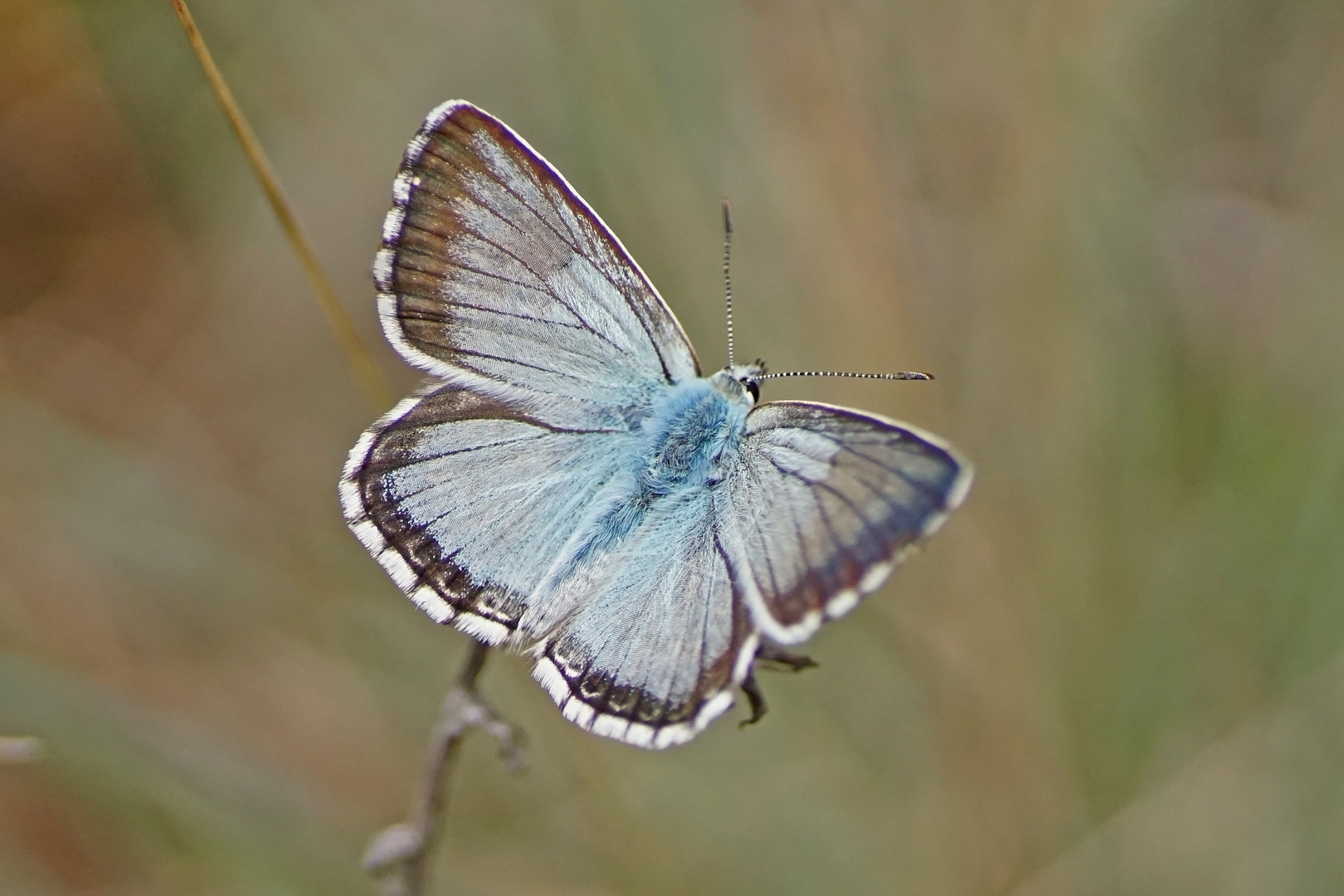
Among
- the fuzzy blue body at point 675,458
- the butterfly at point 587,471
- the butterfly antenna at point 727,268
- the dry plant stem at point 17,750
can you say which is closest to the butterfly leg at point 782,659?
the butterfly at point 587,471

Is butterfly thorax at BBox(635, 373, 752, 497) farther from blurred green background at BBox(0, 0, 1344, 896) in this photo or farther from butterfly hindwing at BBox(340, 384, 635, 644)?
blurred green background at BBox(0, 0, 1344, 896)

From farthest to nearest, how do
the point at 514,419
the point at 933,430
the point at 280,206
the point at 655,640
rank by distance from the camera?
1. the point at 933,430
2. the point at 514,419
3. the point at 280,206
4. the point at 655,640

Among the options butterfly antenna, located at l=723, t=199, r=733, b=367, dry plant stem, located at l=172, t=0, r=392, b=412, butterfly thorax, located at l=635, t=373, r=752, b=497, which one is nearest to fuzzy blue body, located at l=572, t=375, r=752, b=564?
butterfly thorax, located at l=635, t=373, r=752, b=497

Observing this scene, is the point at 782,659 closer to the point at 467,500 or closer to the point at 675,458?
the point at 675,458

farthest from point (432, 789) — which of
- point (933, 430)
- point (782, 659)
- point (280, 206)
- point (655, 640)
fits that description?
point (933, 430)

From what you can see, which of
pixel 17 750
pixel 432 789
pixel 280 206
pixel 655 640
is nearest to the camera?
pixel 432 789

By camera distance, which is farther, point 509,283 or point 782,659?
point 509,283

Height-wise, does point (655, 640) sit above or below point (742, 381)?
below

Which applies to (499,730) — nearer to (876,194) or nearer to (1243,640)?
(876,194)
